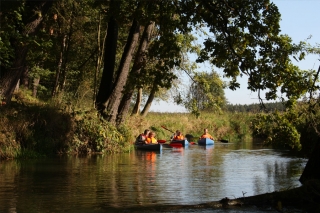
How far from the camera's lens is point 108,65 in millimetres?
23125

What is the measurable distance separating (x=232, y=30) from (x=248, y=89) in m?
1.44

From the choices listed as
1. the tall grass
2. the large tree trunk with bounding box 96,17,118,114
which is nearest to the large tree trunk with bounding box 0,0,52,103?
the large tree trunk with bounding box 96,17,118,114

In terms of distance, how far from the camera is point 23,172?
1539 cm

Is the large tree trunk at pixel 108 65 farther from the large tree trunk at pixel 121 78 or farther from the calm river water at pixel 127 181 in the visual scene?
the calm river water at pixel 127 181

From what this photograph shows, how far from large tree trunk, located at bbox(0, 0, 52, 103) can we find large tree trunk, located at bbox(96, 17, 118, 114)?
4.79m

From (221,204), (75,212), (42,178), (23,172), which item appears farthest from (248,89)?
(23,172)

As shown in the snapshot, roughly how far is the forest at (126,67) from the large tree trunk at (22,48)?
3 cm

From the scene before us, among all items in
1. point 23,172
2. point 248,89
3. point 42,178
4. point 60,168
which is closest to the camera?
point 248,89

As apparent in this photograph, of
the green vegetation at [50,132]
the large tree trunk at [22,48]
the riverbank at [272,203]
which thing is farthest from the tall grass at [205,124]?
the riverbank at [272,203]

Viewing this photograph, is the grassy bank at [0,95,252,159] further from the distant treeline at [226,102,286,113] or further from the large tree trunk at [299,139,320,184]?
the large tree trunk at [299,139,320,184]

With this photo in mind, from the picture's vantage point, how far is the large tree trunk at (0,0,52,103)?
18188mm

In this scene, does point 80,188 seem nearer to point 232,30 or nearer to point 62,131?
point 232,30

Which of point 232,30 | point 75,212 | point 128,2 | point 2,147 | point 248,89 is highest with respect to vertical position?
point 128,2

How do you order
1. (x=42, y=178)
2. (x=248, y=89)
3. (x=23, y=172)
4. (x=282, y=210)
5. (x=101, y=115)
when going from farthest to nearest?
(x=101, y=115) → (x=23, y=172) → (x=42, y=178) → (x=248, y=89) → (x=282, y=210)
